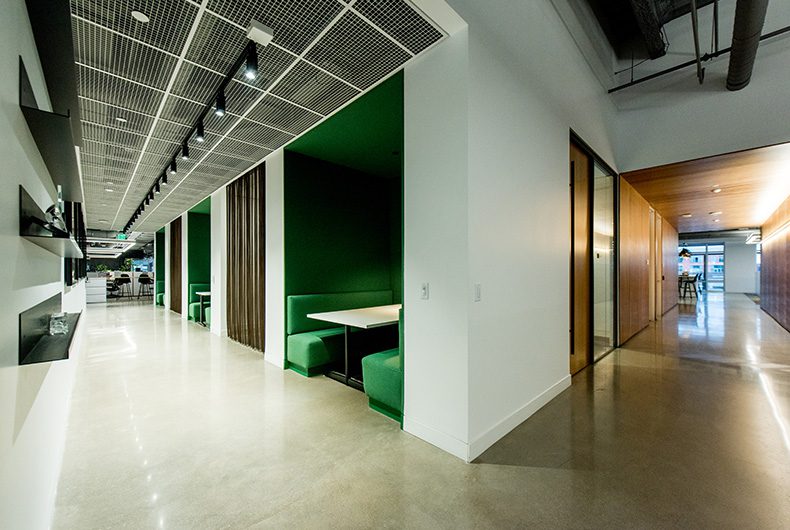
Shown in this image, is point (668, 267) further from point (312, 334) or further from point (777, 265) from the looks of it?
point (312, 334)

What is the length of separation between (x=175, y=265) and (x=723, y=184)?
1411 cm

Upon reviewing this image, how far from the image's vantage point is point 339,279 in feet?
16.9

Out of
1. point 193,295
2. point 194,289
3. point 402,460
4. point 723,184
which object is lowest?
point 402,460

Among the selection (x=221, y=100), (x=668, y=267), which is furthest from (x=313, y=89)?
(x=668, y=267)

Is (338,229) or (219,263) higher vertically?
(338,229)

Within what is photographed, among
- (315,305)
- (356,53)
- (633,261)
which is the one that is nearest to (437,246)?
(356,53)

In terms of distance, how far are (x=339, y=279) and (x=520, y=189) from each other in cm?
310

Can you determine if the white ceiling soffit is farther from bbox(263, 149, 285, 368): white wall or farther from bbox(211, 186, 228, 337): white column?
bbox(211, 186, 228, 337): white column

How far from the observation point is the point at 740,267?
17906 mm

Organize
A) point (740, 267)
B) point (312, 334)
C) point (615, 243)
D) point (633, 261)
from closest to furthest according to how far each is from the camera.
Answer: point (312, 334) < point (615, 243) < point (633, 261) < point (740, 267)

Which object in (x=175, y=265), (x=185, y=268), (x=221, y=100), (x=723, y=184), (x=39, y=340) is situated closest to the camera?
(x=39, y=340)

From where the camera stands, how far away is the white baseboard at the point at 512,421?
7.87 ft

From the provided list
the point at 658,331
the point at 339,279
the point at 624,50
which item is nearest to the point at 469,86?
the point at 339,279

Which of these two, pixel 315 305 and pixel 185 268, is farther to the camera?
pixel 185 268
